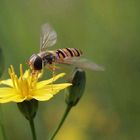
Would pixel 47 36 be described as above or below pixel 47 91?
above

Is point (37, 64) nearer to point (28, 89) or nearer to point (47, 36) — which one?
point (28, 89)

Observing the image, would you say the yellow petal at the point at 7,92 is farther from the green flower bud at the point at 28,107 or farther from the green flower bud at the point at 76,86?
the green flower bud at the point at 76,86

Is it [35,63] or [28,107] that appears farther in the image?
[35,63]

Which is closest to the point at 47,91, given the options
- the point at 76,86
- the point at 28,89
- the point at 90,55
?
the point at 28,89

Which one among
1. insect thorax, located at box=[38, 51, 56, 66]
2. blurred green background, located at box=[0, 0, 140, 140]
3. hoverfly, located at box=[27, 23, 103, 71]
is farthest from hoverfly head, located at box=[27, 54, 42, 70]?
blurred green background, located at box=[0, 0, 140, 140]

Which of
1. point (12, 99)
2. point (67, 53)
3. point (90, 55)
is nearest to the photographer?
point (12, 99)

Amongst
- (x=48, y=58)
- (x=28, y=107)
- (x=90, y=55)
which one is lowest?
(x=90, y=55)

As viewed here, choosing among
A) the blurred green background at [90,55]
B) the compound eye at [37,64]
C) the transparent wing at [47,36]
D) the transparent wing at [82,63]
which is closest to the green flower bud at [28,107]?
the compound eye at [37,64]
